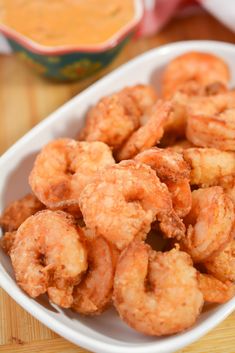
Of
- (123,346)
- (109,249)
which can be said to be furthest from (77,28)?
(123,346)

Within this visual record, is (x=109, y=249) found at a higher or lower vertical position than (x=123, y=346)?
higher

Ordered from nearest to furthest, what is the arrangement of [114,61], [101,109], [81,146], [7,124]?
[81,146] → [101,109] → [7,124] → [114,61]

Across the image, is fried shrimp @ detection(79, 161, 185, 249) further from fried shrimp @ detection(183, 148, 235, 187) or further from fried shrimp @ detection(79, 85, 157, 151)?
fried shrimp @ detection(79, 85, 157, 151)

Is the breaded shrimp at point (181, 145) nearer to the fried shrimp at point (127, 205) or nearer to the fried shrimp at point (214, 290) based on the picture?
the fried shrimp at point (127, 205)

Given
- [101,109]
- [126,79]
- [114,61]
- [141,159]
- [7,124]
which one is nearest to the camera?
[141,159]

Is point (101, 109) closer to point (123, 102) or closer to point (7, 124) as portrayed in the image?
point (123, 102)

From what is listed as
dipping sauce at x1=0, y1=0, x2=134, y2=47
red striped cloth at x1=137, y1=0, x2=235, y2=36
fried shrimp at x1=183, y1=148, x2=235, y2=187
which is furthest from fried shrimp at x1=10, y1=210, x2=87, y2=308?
red striped cloth at x1=137, y1=0, x2=235, y2=36

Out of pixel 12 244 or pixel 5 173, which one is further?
pixel 5 173
